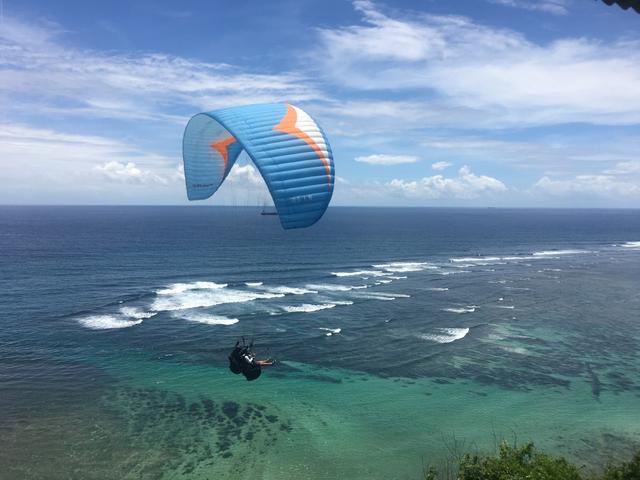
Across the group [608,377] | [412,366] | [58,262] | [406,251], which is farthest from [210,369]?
[406,251]

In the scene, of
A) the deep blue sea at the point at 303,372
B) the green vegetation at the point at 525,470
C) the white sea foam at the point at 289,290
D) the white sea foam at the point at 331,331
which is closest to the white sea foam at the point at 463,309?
the deep blue sea at the point at 303,372

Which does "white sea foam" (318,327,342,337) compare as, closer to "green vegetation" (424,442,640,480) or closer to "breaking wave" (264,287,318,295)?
"breaking wave" (264,287,318,295)

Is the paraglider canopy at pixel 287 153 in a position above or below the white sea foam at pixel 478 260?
above

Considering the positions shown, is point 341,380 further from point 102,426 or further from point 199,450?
point 102,426

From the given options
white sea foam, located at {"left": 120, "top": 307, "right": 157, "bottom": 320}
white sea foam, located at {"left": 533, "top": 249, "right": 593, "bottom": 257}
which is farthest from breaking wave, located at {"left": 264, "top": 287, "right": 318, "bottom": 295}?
white sea foam, located at {"left": 533, "top": 249, "right": 593, "bottom": 257}

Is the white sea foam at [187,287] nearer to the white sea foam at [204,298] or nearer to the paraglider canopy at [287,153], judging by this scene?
the white sea foam at [204,298]

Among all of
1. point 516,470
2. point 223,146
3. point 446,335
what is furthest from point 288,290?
point 516,470

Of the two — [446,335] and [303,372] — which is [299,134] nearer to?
[303,372]
